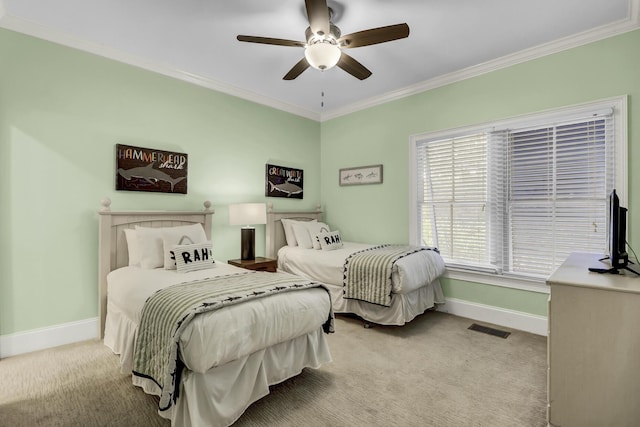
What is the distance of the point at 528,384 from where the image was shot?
2.20 m

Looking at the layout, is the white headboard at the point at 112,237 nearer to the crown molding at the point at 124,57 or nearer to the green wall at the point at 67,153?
the green wall at the point at 67,153

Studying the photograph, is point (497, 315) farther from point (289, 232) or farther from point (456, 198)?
point (289, 232)

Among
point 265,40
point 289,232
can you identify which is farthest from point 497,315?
point 265,40

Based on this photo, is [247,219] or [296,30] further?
[247,219]

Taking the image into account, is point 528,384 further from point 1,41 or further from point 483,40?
point 1,41

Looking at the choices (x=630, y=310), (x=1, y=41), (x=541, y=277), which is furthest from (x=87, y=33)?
(x=541, y=277)

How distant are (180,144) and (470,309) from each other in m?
3.79

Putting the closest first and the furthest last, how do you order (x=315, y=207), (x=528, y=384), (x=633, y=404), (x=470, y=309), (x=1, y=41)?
(x=633, y=404) → (x=528, y=384) → (x=1, y=41) → (x=470, y=309) → (x=315, y=207)

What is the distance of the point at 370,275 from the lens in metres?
3.12

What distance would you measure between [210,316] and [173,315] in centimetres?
20

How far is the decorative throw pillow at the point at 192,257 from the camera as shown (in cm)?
266

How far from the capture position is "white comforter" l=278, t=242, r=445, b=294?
3021 millimetres

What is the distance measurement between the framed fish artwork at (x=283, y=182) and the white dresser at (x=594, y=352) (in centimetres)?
349

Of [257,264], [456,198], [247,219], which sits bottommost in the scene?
[257,264]
